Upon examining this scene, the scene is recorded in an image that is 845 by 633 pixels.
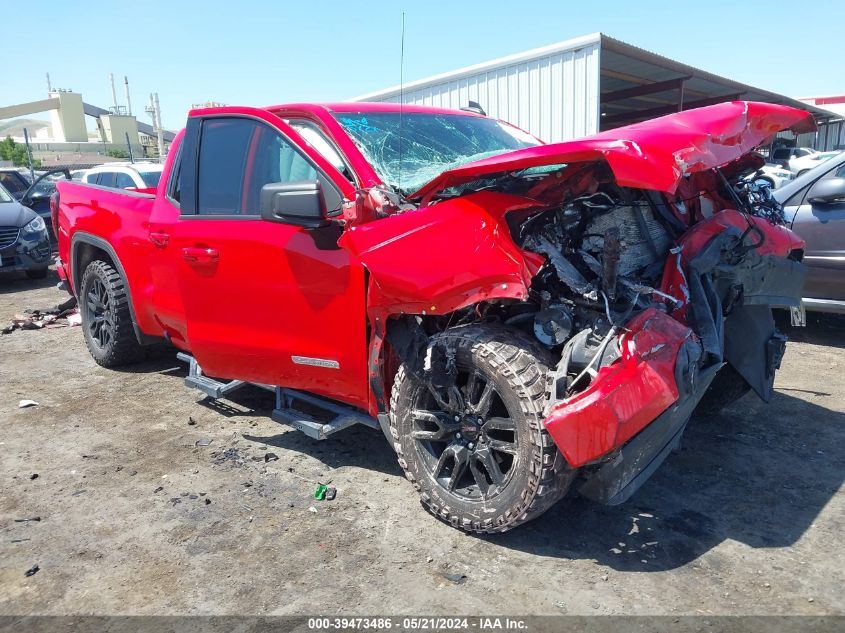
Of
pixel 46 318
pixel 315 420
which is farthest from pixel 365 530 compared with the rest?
pixel 46 318

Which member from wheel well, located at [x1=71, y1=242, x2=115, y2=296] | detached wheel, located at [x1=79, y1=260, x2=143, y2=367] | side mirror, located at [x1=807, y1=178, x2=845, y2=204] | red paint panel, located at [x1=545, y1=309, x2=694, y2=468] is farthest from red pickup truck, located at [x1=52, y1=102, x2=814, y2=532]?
wheel well, located at [x1=71, y1=242, x2=115, y2=296]

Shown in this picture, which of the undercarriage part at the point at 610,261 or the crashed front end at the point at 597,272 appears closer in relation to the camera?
the crashed front end at the point at 597,272

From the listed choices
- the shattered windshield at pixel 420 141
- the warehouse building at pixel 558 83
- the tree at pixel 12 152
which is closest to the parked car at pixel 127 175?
the warehouse building at pixel 558 83

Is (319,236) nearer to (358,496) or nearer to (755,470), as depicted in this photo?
(358,496)

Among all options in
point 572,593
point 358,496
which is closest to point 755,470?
point 572,593

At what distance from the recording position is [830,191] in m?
5.20

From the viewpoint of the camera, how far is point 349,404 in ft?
11.6

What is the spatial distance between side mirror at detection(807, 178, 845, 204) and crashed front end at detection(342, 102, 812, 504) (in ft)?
6.93

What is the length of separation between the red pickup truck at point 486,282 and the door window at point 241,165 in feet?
0.04

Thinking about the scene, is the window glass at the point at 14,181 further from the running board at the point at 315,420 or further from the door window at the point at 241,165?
the running board at the point at 315,420

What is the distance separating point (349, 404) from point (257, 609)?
1.22m

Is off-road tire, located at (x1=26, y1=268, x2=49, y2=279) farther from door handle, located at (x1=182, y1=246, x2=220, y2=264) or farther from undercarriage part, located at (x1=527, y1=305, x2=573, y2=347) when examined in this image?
undercarriage part, located at (x1=527, y1=305, x2=573, y2=347)

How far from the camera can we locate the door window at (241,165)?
350cm

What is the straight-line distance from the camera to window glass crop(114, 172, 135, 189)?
987cm
